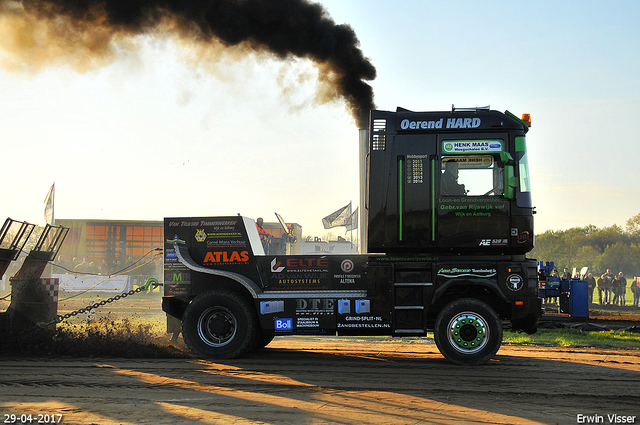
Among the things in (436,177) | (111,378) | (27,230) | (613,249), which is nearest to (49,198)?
(27,230)

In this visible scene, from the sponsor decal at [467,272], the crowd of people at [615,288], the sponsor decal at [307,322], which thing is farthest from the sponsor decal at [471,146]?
the crowd of people at [615,288]

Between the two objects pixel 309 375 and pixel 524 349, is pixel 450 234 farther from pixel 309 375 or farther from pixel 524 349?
pixel 524 349

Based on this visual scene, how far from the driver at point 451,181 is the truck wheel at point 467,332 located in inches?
63.2

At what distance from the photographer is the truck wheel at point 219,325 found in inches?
344

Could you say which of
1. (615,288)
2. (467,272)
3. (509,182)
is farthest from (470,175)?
(615,288)

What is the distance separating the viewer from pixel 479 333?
8.15 meters

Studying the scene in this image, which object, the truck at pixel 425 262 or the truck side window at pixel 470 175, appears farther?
the truck side window at pixel 470 175

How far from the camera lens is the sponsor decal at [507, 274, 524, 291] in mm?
8180

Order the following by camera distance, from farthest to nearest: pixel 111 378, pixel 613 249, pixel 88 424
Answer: pixel 613 249, pixel 111 378, pixel 88 424

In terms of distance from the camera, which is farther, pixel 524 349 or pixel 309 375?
pixel 524 349

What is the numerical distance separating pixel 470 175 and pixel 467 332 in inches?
91.8

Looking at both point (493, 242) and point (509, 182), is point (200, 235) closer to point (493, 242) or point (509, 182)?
point (493, 242)

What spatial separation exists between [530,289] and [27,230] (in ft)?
29.3

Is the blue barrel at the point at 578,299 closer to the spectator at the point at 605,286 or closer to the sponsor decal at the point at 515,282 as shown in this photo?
the sponsor decal at the point at 515,282
